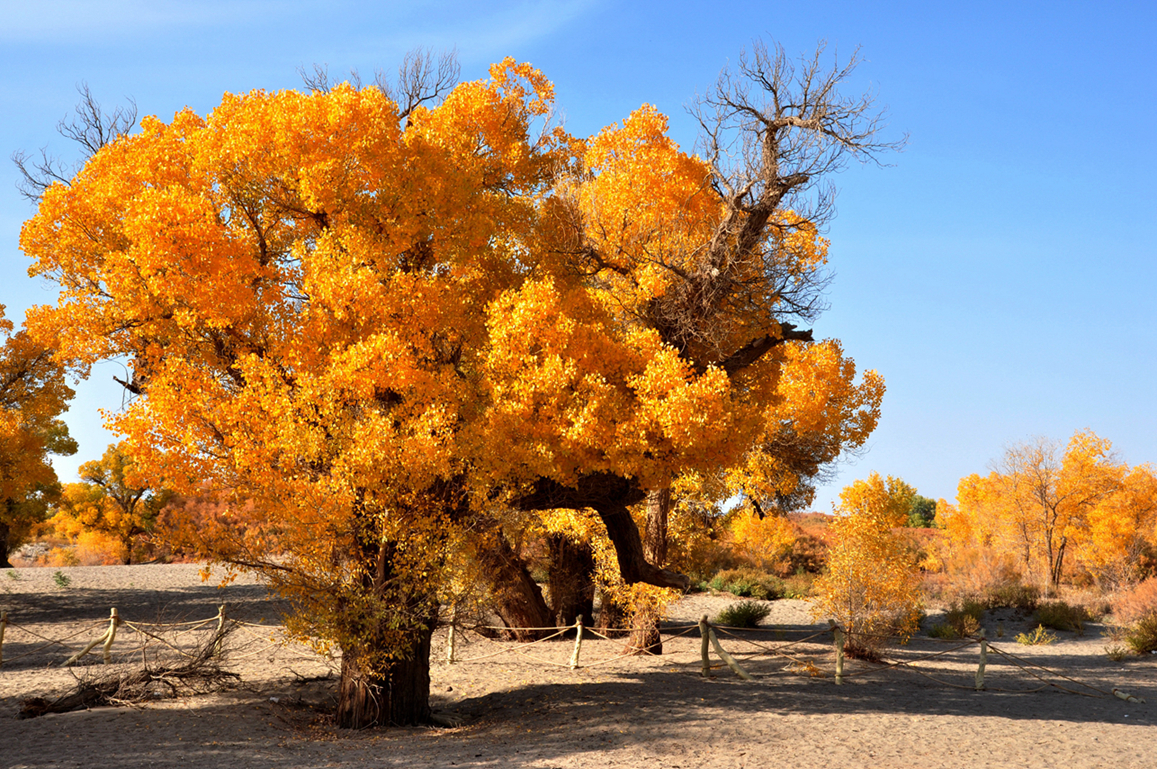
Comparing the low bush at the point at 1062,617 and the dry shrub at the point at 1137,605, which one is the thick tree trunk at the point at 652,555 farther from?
the dry shrub at the point at 1137,605

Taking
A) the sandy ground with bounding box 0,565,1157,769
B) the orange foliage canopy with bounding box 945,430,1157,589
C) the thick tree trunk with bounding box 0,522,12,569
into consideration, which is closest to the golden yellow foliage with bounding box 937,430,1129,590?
the orange foliage canopy with bounding box 945,430,1157,589

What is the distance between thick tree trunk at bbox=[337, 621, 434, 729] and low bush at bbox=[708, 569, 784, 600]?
18057 millimetres

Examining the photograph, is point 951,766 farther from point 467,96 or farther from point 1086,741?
point 467,96

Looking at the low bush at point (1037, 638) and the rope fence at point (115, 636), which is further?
the low bush at point (1037, 638)

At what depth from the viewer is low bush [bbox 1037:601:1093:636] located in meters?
21.3

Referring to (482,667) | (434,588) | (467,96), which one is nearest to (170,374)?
(434,588)

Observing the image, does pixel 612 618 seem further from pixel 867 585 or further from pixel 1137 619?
pixel 1137 619

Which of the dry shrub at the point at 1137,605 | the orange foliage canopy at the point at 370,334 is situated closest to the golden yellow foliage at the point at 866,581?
the orange foliage canopy at the point at 370,334

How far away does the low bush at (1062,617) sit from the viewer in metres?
21.3

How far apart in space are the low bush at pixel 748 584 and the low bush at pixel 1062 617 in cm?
818

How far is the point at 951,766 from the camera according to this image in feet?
28.4

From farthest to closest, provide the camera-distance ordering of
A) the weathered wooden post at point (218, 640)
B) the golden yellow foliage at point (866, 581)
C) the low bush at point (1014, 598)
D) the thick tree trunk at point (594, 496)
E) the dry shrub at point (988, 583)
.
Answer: the dry shrub at point (988, 583), the low bush at point (1014, 598), the golden yellow foliage at point (866, 581), the weathered wooden post at point (218, 640), the thick tree trunk at point (594, 496)

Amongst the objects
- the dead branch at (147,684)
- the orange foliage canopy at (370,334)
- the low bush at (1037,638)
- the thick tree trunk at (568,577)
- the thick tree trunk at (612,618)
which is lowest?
the low bush at (1037,638)

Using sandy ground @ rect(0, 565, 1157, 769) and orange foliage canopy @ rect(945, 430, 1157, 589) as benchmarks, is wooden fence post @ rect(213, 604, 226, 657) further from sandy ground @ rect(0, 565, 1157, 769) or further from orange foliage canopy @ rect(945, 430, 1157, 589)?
orange foliage canopy @ rect(945, 430, 1157, 589)
